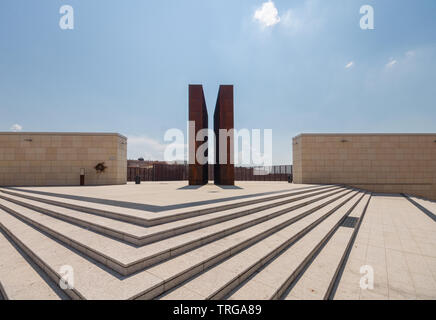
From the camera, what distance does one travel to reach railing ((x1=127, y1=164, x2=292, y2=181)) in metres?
19.8

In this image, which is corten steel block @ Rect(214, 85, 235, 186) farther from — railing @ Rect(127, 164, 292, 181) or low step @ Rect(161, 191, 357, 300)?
railing @ Rect(127, 164, 292, 181)

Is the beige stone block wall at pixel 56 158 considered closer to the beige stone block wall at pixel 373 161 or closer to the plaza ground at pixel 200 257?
the plaza ground at pixel 200 257

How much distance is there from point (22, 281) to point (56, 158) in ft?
46.4

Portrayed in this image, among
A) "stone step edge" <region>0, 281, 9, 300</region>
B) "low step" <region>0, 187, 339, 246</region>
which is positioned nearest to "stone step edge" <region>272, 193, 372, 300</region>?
"low step" <region>0, 187, 339, 246</region>

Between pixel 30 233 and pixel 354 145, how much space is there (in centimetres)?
2038

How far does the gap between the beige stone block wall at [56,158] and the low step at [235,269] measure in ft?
44.9

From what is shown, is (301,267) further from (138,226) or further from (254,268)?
(138,226)

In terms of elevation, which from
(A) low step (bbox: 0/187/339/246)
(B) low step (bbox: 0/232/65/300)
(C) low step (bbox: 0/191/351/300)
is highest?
(A) low step (bbox: 0/187/339/246)

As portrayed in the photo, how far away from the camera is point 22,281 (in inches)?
90.5

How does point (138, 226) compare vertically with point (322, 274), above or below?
above

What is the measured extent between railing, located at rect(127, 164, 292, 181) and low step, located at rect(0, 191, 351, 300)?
16439 mm

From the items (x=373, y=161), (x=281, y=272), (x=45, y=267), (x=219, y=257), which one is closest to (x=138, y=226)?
(x=45, y=267)

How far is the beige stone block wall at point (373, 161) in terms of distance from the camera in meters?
14.3
